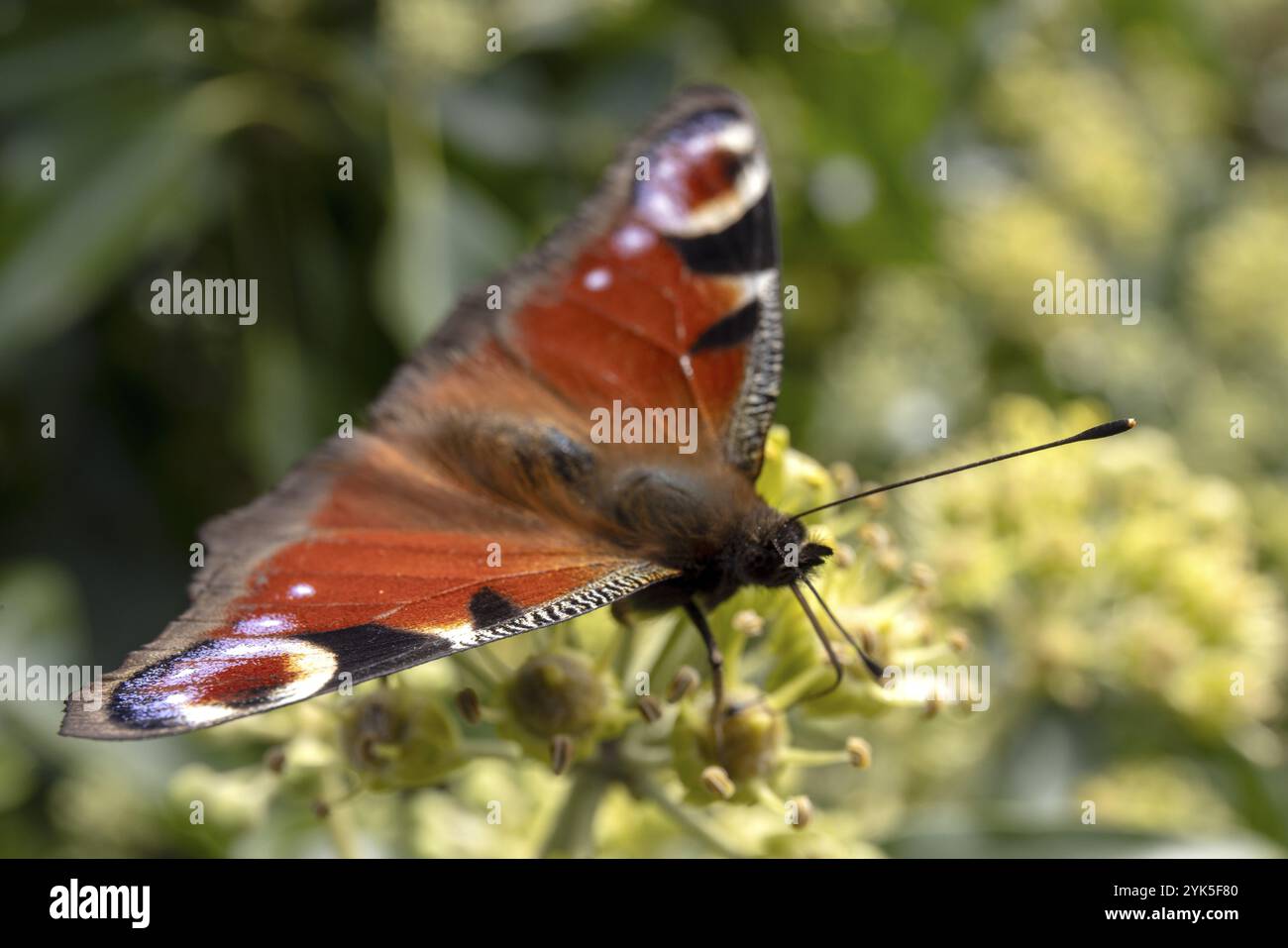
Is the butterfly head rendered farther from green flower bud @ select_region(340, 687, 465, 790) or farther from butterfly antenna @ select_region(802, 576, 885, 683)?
green flower bud @ select_region(340, 687, 465, 790)

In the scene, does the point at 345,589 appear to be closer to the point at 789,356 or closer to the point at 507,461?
the point at 507,461

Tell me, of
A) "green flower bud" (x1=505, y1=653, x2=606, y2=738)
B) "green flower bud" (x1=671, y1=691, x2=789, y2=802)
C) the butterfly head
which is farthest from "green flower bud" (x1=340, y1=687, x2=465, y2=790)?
the butterfly head

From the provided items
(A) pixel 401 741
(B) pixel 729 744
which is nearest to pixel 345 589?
(A) pixel 401 741

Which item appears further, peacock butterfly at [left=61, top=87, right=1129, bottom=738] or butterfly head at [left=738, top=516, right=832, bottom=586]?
butterfly head at [left=738, top=516, right=832, bottom=586]

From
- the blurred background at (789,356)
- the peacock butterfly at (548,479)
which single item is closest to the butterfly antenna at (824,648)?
the peacock butterfly at (548,479)

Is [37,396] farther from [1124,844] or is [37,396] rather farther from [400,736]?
[1124,844]

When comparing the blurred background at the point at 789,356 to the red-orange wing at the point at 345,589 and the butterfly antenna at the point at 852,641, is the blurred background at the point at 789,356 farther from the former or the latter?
the red-orange wing at the point at 345,589
